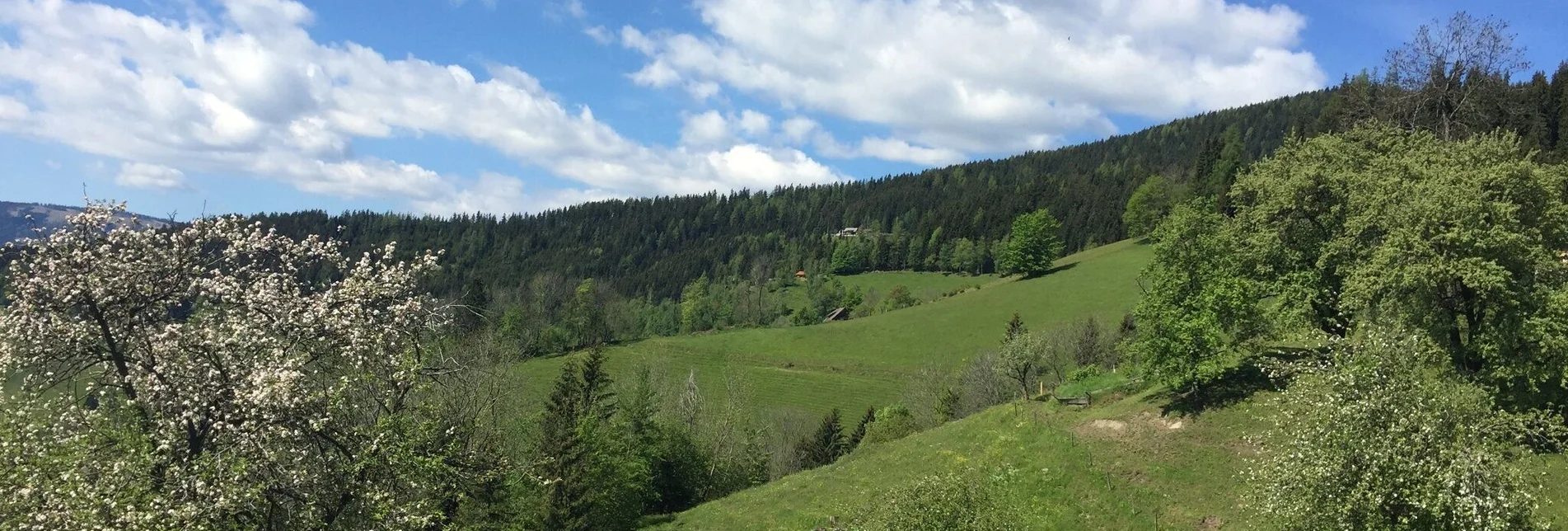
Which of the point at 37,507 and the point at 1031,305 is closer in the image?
the point at 37,507

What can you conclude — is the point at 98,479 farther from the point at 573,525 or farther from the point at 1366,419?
the point at 573,525

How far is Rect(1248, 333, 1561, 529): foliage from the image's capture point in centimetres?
1555

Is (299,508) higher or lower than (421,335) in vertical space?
lower

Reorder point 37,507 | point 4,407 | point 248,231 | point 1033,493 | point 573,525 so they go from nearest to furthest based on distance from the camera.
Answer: point 37,507, point 4,407, point 248,231, point 1033,493, point 573,525

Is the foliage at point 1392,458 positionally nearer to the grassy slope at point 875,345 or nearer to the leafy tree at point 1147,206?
the grassy slope at point 875,345

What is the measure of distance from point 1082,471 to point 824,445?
4715 centimetres

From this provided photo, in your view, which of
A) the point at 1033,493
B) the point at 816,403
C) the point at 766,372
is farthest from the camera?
the point at 766,372

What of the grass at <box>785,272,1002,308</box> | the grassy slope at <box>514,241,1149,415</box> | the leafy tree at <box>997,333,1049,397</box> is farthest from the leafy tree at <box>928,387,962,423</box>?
the grass at <box>785,272,1002,308</box>

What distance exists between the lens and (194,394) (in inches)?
537

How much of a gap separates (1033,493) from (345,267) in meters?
27.8

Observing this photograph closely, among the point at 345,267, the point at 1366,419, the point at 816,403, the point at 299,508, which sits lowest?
the point at 816,403

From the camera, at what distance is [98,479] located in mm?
12906

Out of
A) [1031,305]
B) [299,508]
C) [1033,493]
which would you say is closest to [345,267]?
[299,508]

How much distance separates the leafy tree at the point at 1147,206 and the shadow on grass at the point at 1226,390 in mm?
112787
